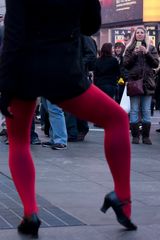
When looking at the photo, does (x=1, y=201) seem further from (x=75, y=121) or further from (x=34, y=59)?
(x=75, y=121)

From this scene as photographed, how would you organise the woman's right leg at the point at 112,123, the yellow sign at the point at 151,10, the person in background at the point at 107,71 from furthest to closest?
the yellow sign at the point at 151,10 < the person in background at the point at 107,71 < the woman's right leg at the point at 112,123

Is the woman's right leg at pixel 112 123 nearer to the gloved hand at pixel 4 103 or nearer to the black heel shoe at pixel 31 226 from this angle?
the gloved hand at pixel 4 103

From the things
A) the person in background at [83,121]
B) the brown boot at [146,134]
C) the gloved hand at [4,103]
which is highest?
the gloved hand at [4,103]

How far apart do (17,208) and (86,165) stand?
2905 mm

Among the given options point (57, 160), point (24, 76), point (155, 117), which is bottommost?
point (155, 117)

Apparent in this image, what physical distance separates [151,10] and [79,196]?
22.3m

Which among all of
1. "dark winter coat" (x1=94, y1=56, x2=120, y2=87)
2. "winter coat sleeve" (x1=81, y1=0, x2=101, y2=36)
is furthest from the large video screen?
"winter coat sleeve" (x1=81, y1=0, x2=101, y2=36)

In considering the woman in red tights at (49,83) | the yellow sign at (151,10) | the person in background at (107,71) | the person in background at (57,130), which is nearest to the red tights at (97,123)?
the woman in red tights at (49,83)

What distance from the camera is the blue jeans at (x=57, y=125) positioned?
33.8 feet

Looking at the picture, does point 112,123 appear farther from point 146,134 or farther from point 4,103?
point 146,134

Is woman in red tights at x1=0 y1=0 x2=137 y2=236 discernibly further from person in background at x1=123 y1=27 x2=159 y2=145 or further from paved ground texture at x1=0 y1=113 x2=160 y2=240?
person in background at x1=123 y1=27 x2=159 y2=145

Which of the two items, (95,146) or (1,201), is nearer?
(1,201)

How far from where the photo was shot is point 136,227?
5160 millimetres

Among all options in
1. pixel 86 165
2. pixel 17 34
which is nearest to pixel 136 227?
pixel 17 34
